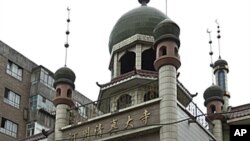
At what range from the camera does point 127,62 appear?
2311 centimetres

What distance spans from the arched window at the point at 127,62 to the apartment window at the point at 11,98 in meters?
19.0

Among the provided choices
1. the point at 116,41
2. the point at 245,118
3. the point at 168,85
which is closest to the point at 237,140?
the point at 168,85

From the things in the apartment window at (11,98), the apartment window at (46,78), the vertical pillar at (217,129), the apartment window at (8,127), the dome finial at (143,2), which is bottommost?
the vertical pillar at (217,129)

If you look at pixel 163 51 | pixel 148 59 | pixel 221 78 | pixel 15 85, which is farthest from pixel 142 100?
pixel 15 85

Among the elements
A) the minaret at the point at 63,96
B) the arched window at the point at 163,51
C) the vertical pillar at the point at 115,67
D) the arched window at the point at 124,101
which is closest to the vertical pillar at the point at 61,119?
the minaret at the point at 63,96

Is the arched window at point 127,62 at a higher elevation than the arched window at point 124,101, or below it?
higher

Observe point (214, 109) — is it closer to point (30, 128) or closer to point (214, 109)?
point (214, 109)

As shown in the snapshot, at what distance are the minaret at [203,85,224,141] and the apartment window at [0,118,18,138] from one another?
2007 cm

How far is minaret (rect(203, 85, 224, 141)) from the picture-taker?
21391 millimetres

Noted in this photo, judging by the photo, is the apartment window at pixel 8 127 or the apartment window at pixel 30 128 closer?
the apartment window at pixel 8 127

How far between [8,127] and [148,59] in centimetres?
1989

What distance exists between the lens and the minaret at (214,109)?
70.2 feet

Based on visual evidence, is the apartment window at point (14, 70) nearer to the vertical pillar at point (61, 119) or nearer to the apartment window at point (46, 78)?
the apartment window at point (46, 78)

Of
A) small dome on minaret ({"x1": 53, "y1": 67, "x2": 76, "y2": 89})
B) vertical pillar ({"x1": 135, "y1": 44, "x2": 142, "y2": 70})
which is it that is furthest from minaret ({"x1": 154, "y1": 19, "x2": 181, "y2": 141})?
small dome on minaret ({"x1": 53, "y1": 67, "x2": 76, "y2": 89})
